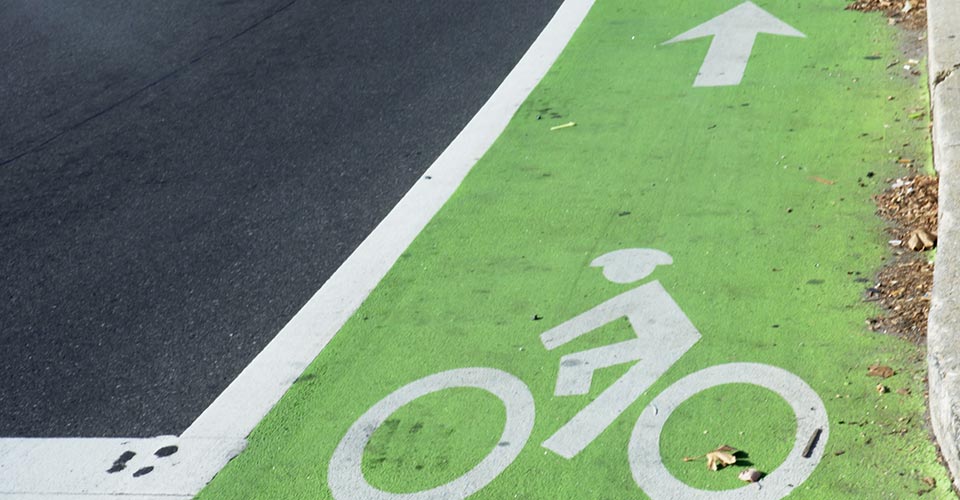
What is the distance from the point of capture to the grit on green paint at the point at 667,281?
13.5 ft

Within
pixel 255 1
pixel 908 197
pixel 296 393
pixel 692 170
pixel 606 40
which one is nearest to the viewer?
pixel 296 393

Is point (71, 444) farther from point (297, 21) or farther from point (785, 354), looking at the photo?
point (297, 21)

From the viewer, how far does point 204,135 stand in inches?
322

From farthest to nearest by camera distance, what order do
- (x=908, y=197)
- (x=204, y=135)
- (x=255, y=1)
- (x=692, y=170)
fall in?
(x=255, y=1), (x=204, y=135), (x=692, y=170), (x=908, y=197)

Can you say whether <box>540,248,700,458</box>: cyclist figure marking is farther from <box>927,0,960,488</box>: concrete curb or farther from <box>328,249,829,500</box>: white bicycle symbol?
<box>927,0,960,488</box>: concrete curb

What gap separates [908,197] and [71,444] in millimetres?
4212

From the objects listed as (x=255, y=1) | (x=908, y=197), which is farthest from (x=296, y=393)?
(x=255, y=1)

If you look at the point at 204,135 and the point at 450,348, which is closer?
the point at 450,348

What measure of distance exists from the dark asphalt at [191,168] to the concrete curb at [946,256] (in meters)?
3.05

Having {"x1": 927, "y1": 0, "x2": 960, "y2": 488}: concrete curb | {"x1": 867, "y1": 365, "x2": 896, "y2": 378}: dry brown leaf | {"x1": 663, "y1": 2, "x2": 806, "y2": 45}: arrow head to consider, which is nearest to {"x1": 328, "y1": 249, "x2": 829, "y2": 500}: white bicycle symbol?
{"x1": 867, "y1": 365, "x2": 896, "y2": 378}: dry brown leaf

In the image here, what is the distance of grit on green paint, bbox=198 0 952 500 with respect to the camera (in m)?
4.13

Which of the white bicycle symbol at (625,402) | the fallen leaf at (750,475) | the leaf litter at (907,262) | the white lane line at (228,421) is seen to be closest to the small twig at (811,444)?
the white bicycle symbol at (625,402)

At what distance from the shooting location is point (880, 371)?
431cm

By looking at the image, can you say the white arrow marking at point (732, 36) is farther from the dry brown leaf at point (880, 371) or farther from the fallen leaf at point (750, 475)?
the fallen leaf at point (750, 475)
